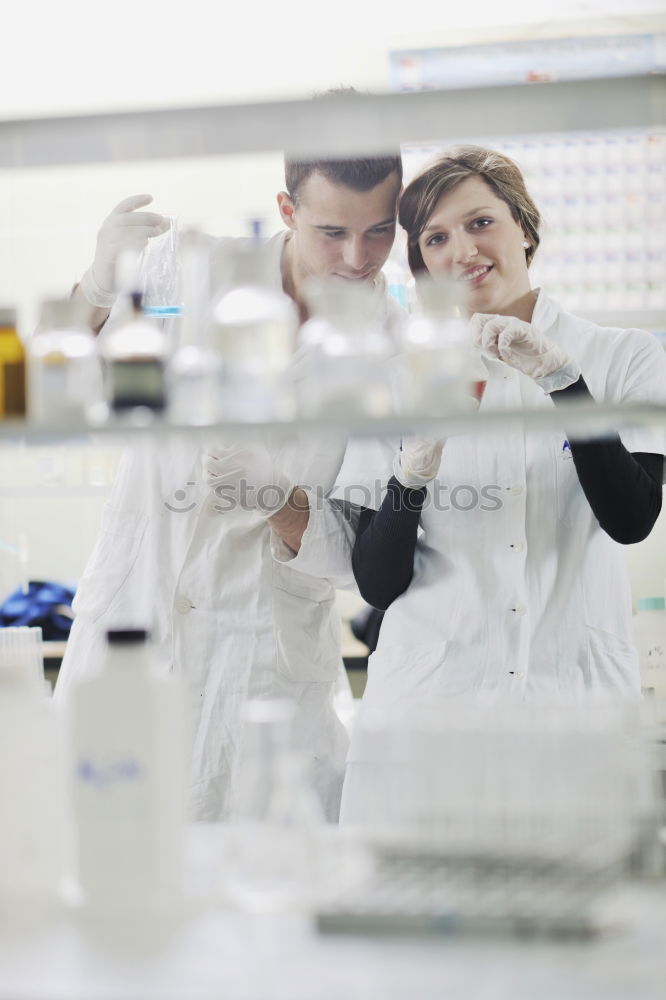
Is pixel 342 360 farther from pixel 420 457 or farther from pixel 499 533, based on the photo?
pixel 499 533

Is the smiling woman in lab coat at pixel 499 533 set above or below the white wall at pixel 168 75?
below

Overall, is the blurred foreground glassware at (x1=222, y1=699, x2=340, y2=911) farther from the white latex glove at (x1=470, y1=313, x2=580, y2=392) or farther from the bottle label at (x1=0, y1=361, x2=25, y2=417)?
the white latex glove at (x1=470, y1=313, x2=580, y2=392)

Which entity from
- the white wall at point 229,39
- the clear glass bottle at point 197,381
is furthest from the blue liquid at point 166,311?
the white wall at point 229,39

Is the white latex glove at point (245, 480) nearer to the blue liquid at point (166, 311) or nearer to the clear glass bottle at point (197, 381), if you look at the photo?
the blue liquid at point (166, 311)

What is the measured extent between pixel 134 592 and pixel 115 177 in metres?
1.95

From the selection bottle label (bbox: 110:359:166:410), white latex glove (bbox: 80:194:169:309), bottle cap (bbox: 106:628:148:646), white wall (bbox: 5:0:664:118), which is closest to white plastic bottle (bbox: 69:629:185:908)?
bottle cap (bbox: 106:628:148:646)

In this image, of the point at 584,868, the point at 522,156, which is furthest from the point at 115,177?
the point at 584,868

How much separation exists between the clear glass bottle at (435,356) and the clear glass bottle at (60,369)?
330mm

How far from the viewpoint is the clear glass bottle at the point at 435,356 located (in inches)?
44.8

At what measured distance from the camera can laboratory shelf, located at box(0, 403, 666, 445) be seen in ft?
3.46

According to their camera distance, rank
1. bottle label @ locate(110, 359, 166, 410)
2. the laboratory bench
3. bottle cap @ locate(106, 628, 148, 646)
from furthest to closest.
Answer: bottle label @ locate(110, 359, 166, 410) → bottle cap @ locate(106, 628, 148, 646) → the laboratory bench

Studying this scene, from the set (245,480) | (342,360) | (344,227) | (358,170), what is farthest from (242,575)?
(342,360)

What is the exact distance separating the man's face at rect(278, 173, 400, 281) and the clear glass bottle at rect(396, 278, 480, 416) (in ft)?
2.86

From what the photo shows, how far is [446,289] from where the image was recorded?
1139 mm
